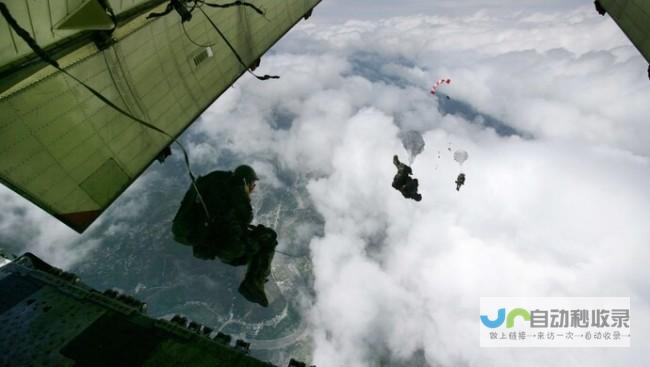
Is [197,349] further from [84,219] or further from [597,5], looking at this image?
[597,5]

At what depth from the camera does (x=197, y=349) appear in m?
10.4

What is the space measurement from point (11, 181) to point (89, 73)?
214cm

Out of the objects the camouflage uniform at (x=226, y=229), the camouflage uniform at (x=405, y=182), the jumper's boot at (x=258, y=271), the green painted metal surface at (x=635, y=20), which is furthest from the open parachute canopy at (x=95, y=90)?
the camouflage uniform at (x=405, y=182)

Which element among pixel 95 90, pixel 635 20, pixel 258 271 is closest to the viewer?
pixel 95 90

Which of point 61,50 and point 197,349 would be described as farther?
point 197,349

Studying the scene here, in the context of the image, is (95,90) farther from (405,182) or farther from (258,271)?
(405,182)

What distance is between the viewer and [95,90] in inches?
220

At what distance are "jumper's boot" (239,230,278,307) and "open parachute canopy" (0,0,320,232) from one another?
3740mm

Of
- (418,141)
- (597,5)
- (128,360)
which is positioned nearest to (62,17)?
(128,360)

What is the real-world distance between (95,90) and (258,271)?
19.3ft

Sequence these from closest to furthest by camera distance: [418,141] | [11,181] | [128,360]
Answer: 1. [11,181]
2. [128,360]
3. [418,141]

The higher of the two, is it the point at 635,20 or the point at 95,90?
the point at 95,90

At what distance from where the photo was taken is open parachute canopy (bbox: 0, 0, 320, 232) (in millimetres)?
4500

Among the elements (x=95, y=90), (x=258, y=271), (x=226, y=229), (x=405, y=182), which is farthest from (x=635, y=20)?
(x=405, y=182)
